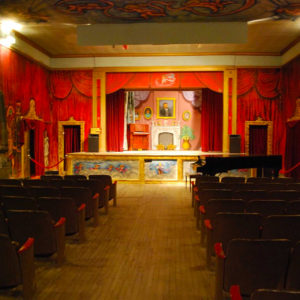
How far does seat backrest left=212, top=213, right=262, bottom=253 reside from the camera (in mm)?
2752

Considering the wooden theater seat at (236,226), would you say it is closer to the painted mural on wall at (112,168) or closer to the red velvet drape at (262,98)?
the painted mural on wall at (112,168)

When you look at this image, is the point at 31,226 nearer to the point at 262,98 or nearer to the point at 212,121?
the point at 262,98

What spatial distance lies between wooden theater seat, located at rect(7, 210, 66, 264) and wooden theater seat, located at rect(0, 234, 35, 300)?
16.7 inches

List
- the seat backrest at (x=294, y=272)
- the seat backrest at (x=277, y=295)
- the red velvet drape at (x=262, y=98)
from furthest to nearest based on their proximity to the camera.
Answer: the red velvet drape at (x=262, y=98) < the seat backrest at (x=294, y=272) < the seat backrest at (x=277, y=295)

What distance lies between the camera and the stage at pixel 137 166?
9.87 meters

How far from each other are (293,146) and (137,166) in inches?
216

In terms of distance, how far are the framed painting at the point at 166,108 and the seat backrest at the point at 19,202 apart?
1239 centimetres

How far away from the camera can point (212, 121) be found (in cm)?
1349

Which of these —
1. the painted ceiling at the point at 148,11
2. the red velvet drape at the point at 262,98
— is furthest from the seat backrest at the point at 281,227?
the red velvet drape at the point at 262,98

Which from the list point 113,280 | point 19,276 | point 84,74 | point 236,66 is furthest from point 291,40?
point 19,276

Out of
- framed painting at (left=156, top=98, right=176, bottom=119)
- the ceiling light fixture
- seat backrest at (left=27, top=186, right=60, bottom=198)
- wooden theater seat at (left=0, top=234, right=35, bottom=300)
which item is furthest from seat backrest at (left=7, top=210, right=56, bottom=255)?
framed painting at (left=156, top=98, right=176, bottom=119)

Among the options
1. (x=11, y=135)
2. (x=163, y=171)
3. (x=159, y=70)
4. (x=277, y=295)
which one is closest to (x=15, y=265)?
(x=277, y=295)

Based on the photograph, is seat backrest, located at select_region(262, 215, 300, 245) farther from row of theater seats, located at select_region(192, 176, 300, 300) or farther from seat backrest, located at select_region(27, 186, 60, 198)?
seat backrest, located at select_region(27, 186, 60, 198)

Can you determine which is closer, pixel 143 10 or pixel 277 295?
pixel 277 295
